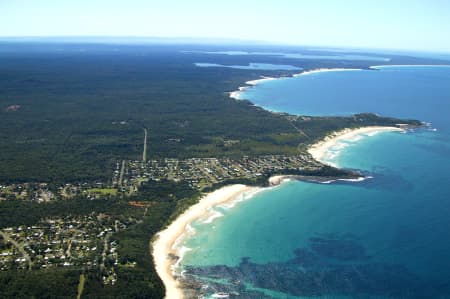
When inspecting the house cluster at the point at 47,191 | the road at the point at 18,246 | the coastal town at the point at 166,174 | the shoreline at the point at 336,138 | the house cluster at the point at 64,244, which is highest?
the shoreline at the point at 336,138

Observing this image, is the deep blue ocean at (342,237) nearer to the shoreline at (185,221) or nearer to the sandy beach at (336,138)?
the shoreline at (185,221)

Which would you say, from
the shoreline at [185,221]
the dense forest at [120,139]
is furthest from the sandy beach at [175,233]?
the dense forest at [120,139]

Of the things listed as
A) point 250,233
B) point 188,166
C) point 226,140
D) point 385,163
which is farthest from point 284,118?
point 250,233

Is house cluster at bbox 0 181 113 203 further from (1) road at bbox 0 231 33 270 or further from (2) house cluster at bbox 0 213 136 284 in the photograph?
(1) road at bbox 0 231 33 270

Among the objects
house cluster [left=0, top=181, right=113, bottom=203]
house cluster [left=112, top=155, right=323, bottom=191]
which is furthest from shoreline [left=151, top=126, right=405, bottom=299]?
house cluster [left=0, top=181, right=113, bottom=203]

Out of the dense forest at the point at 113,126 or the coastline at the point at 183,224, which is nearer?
the coastline at the point at 183,224

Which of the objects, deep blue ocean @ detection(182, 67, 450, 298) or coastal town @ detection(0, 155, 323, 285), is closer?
deep blue ocean @ detection(182, 67, 450, 298)

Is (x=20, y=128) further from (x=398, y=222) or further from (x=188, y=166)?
(x=398, y=222)
